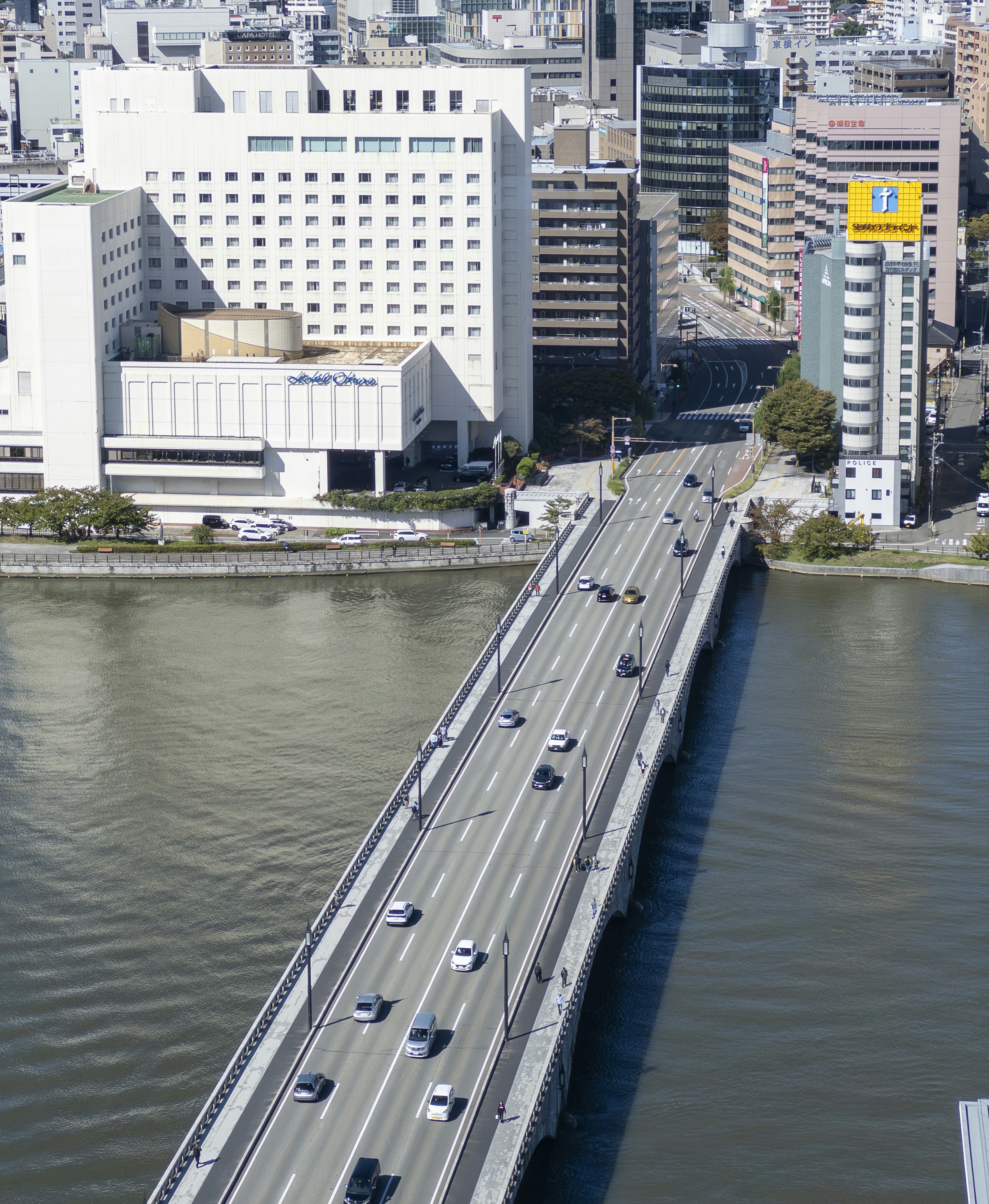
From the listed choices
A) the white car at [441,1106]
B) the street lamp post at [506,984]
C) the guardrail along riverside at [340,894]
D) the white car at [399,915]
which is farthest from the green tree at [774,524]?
the white car at [441,1106]

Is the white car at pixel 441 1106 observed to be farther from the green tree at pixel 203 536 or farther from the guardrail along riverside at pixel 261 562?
the green tree at pixel 203 536

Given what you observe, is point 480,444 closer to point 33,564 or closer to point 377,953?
point 33,564

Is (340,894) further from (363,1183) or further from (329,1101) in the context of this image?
(363,1183)

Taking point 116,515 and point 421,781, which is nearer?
point 421,781

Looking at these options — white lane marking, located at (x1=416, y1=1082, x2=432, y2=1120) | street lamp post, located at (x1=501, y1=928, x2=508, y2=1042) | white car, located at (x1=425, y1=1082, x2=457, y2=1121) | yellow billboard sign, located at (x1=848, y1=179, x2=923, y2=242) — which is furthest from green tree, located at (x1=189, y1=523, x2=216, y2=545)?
white car, located at (x1=425, y1=1082, x2=457, y2=1121)

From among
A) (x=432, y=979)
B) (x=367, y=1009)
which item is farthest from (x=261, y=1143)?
(x=432, y=979)

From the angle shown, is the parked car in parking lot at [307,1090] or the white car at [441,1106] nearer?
the white car at [441,1106]

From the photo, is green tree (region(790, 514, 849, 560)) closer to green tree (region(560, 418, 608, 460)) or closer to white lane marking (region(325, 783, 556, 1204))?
green tree (region(560, 418, 608, 460))

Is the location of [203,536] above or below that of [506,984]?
above

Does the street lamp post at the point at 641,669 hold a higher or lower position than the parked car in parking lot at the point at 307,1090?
higher
